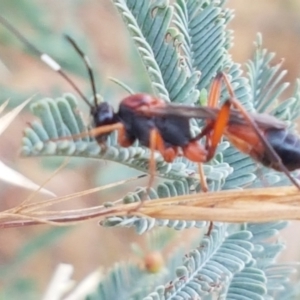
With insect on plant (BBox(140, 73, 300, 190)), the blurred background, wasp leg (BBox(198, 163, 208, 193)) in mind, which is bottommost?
the blurred background

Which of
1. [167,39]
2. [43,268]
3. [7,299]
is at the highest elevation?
[167,39]

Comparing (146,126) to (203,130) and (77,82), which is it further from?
(77,82)

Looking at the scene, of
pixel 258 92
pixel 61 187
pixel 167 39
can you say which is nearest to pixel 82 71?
pixel 61 187

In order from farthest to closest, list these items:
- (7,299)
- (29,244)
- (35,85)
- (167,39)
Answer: (35,85) → (29,244) → (7,299) → (167,39)

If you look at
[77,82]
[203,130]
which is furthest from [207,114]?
[77,82]

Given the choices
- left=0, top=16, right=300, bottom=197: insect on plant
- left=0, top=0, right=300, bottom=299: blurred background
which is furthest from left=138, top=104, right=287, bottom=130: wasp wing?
left=0, top=0, right=300, bottom=299: blurred background

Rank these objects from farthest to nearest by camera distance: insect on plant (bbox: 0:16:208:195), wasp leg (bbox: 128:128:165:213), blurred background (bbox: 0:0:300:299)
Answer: blurred background (bbox: 0:0:300:299), insect on plant (bbox: 0:16:208:195), wasp leg (bbox: 128:128:165:213)

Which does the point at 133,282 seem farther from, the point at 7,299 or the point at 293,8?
the point at 293,8

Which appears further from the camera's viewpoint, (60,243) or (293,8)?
(293,8)

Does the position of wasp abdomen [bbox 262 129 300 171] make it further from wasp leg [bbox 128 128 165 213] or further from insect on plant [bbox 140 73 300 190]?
wasp leg [bbox 128 128 165 213]
